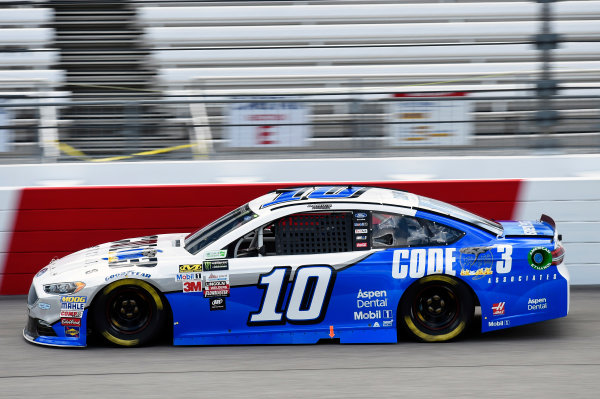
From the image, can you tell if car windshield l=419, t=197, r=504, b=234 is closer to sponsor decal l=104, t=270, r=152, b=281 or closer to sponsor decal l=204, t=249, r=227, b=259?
sponsor decal l=204, t=249, r=227, b=259

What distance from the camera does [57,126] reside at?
892cm

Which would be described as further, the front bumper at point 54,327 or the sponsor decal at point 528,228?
the sponsor decal at point 528,228

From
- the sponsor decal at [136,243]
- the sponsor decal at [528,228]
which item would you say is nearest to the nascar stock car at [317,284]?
the sponsor decal at [528,228]

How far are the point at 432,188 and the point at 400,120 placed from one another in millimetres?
921

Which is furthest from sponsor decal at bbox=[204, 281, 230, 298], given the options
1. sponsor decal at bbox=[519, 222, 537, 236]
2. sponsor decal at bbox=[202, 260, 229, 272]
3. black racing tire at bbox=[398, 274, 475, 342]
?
sponsor decal at bbox=[519, 222, 537, 236]

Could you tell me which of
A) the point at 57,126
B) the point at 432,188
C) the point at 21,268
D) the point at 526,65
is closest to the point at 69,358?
the point at 21,268

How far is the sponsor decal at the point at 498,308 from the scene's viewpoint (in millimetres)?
6379

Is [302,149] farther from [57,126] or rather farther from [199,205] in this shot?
[57,126]

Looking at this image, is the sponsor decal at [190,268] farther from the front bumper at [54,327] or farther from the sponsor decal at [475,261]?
the sponsor decal at [475,261]

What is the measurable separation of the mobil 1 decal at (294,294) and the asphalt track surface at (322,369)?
0.27 m

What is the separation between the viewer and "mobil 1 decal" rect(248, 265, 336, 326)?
6.29m

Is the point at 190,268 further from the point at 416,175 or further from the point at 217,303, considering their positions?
the point at 416,175

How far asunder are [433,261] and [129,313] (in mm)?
2520

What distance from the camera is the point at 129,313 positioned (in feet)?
21.0
